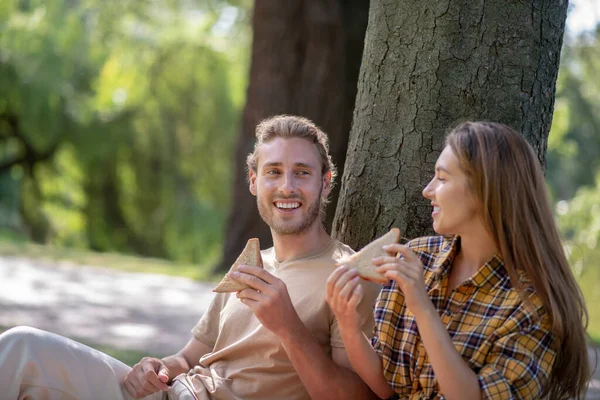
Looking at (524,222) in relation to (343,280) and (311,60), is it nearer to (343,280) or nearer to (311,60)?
(343,280)

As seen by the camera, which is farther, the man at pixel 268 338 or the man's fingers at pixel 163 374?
the man's fingers at pixel 163 374

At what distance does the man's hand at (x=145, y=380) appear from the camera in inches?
122

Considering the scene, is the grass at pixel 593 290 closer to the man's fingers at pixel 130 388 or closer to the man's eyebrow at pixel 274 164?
the man's eyebrow at pixel 274 164

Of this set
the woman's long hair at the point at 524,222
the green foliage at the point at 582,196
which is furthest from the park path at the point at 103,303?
the woman's long hair at the point at 524,222

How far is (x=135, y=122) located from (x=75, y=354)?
516 inches

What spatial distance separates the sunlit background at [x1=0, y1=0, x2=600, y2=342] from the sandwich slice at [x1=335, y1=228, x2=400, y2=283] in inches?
391

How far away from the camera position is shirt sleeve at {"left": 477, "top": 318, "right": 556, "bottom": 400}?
242 centimetres

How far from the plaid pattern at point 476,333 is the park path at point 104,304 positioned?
2.91 m

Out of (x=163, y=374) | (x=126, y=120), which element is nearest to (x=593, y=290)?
(x=163, y=374)

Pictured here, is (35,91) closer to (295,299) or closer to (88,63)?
(88,63)

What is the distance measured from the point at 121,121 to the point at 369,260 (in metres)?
14.5

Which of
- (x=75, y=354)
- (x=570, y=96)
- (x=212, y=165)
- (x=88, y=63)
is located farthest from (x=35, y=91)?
(x=75, y=354)

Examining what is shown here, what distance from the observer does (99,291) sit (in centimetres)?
887

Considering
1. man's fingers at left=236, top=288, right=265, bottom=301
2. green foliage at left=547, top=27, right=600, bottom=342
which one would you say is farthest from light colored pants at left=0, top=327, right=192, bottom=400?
green foliage at left=547, top=27, right=600, bottom=342
